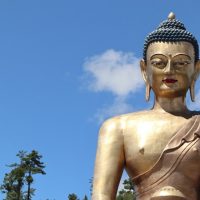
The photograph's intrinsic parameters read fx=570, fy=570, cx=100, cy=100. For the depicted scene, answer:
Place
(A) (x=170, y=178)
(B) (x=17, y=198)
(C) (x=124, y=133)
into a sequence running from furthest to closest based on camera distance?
(B) (x=17, y=198)
(C) (x=124, y=133)
(A) (x=170, y=178)

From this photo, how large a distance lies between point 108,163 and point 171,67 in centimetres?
115

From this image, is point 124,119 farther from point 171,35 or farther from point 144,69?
point 171,35

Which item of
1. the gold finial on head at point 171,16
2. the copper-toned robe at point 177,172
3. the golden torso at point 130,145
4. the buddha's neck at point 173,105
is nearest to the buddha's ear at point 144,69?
the buddha's neck at point 173,105

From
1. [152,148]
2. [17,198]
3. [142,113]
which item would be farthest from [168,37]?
[17,198]

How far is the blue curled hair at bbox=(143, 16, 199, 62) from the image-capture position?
5820mm

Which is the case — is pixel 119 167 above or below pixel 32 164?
below

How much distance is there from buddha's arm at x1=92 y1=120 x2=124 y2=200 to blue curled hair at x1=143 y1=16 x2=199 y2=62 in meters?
0.93

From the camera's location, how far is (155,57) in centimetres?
582

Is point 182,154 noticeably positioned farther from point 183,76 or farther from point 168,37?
point 168,37

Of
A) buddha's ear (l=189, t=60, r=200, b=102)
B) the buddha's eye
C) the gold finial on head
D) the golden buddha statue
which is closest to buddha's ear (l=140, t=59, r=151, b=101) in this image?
the golden buddha statue

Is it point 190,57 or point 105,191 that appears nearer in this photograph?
point 105,191

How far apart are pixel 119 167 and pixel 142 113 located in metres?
0.62

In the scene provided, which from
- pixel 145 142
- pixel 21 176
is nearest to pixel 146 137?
pixel 145 142

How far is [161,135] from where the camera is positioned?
17.9 ft
